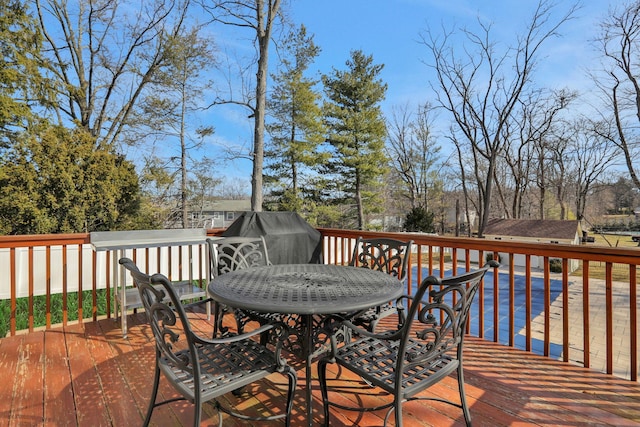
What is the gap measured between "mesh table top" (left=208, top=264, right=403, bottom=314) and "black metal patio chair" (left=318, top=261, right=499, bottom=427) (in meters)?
0.15

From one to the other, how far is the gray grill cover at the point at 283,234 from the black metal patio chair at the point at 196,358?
2638mm

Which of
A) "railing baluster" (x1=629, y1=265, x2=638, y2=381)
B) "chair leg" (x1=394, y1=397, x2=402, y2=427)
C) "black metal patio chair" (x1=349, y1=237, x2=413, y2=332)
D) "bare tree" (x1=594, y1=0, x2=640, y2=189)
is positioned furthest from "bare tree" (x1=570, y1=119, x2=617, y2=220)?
"chair leg" (x1=394, y1=397, x2=402, y2=427)

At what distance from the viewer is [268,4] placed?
22.9 ft

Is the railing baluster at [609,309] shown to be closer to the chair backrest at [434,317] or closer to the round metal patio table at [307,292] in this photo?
the chair backrest at [434,317]

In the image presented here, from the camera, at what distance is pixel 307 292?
5.75ft

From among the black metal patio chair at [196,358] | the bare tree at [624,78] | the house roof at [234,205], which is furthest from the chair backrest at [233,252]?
the bare tree at [624,78]

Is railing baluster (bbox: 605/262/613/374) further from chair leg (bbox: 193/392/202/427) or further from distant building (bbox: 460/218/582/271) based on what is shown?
distant building (bbox: 460/218/582/271)

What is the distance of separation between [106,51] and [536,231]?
20443mm

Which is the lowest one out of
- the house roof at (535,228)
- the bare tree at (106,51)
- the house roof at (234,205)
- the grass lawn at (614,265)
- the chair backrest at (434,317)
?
the grass lawn at (614,265)

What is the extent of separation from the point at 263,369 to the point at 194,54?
1229cm

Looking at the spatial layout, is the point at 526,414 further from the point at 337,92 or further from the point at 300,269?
the point at 337,92

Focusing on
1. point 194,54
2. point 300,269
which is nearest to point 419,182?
point 194,54

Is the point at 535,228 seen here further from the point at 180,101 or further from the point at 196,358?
the point at 196,358

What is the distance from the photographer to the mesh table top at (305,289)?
4.91ft
